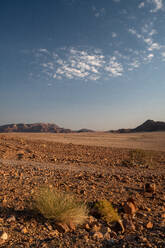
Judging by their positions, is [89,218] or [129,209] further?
[129,209]

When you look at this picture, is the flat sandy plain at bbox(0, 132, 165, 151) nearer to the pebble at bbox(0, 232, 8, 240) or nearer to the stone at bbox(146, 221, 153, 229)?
the stone at bbox(146, 221, 153, 229)

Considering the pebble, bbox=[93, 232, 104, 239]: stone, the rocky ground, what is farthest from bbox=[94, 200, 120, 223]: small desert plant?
the pebble

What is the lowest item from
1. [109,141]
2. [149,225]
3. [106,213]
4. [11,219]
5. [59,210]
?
[109,141]

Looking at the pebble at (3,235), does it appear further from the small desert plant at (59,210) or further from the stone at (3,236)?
the small desert plant at (59,210)

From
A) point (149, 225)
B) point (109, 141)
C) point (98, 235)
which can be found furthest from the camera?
point (109, 141)

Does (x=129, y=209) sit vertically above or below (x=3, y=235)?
below

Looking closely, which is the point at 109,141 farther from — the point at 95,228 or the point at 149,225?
the point at 95,228

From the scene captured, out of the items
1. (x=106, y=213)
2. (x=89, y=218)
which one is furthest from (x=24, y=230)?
(x=106, y=213)

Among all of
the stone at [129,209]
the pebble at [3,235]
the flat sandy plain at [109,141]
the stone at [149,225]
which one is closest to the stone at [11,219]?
the pebble at [3,235]

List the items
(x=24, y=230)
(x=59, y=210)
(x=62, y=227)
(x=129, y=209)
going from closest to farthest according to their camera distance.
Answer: (x=24, y=230) → (x=62, y=227) → (x=59, y=210) → (x=129, y=209)

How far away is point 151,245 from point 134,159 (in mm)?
9931

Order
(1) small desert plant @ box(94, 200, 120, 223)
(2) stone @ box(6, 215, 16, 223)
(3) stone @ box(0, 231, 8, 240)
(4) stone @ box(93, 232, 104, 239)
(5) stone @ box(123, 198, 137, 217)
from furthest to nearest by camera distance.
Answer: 1. (5) stone @ box(123, 198, 137, 217)
2. (1) small desert plant @ box(94, 200, 120, 223)
3. (2) stone @ box(6, 215, 16, 223)
4. (4) stone @ box(93, 232, 104, 239)
5. (3) stone @ box(0, 231, 8, 240)

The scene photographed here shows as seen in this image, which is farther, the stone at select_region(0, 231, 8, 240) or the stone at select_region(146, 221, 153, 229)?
the stone at select_region(146, 221, 153, 229)

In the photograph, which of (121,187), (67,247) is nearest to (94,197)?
(121,187)
